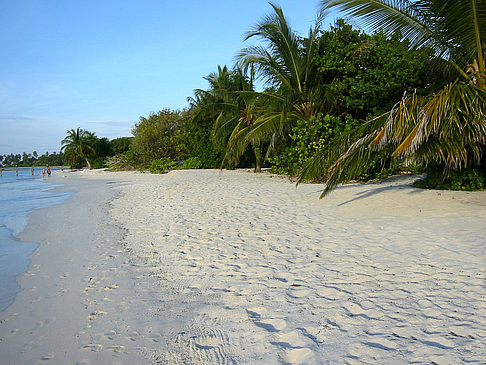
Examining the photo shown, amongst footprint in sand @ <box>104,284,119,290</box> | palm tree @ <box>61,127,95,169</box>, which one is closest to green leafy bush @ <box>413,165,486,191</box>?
footprint in sand @ <box>104,284,119,290</box>

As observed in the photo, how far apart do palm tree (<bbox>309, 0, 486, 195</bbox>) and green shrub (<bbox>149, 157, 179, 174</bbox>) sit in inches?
764

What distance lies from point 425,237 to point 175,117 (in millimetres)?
25686

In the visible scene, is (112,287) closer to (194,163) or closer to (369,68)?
(369,68)

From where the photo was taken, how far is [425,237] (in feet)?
16.1

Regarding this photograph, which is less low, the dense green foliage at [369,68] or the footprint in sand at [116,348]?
the dense green foliage at [369,68]

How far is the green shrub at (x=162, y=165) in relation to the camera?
25.6m

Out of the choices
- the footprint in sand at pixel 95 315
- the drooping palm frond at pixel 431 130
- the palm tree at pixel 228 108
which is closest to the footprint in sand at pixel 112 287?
the footprint in sand at pixel 95 315

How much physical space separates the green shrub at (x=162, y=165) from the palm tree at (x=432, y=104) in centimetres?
1940

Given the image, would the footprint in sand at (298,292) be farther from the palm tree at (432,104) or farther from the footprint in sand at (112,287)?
the palm tree at (432,104)

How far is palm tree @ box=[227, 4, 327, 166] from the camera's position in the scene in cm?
1177

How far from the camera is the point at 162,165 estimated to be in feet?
84.0

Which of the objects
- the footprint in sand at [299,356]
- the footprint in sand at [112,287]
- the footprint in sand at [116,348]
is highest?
the footprint in sand at [299,356]

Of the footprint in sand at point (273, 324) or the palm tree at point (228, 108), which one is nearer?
the footprint in sand at point (273, 324)

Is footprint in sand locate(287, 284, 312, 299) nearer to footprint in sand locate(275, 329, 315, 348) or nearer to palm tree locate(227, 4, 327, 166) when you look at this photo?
footprint in sand locate(275, 329, 315, 348)
